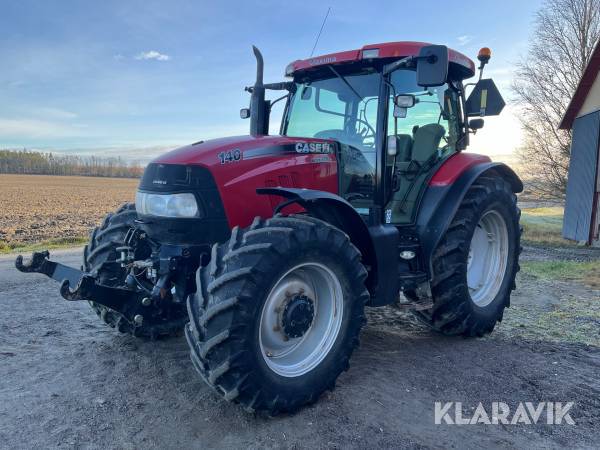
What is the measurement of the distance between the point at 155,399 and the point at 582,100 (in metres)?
14.5

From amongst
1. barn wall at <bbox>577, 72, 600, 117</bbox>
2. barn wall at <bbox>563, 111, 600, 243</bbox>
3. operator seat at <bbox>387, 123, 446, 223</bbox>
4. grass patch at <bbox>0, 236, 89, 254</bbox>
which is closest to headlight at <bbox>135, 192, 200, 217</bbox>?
operator seat at <bbox>387, 123, 446, 223</bbox>

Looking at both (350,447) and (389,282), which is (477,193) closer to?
(389,282)

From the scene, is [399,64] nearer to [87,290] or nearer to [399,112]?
[399,112]

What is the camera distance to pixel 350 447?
2686 mm

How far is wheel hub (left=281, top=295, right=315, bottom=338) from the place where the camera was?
3.13 m

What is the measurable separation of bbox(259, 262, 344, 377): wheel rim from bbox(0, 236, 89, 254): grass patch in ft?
30.2

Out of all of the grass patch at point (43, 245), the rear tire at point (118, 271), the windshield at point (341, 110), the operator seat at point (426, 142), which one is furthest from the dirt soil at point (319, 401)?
the grass patch at point (43, 245)

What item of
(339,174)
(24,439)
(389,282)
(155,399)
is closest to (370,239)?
(389,282)

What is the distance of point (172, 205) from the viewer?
10.6 feet

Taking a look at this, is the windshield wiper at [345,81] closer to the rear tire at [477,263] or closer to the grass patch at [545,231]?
the rear tire at [477,263]

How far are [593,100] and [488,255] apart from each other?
34.6 ft

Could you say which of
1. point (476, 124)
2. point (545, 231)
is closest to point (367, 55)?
point (476, 124)

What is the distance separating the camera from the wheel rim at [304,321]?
312 centimetres

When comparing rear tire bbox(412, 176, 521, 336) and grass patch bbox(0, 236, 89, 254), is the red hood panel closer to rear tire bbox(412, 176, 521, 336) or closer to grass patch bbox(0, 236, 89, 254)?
rear tire bbox(412, 176, 521, 336)
